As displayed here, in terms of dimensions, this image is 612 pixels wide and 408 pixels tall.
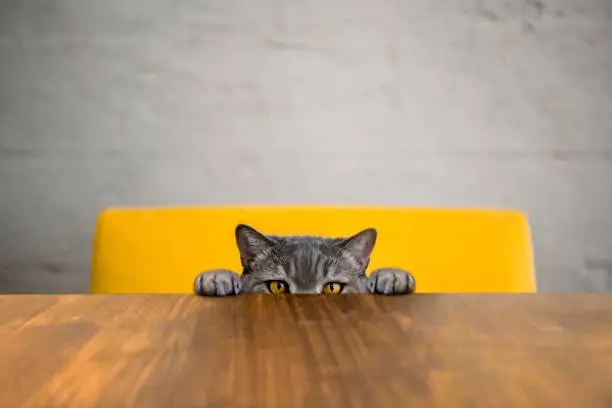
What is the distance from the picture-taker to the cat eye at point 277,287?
1.27 meters

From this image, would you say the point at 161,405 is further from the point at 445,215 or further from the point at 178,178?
the point at 178,178

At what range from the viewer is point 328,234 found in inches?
59.5

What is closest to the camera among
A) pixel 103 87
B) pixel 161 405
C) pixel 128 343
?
pixel 161 405

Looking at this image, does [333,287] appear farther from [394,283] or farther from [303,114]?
[303,114]

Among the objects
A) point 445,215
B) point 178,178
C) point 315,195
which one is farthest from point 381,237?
point 178,178

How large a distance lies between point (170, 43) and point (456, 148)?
2.90 feet

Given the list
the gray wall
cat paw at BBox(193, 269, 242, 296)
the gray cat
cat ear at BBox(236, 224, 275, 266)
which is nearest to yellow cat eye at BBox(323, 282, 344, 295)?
the gray cat

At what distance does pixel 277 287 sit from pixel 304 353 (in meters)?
0.65

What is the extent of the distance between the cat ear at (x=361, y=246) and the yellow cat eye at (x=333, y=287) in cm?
6

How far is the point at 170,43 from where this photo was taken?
211 cm

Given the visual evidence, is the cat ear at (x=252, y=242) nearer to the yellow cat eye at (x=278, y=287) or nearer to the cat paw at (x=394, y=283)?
the yellow cat eye at (x=278, y=287)

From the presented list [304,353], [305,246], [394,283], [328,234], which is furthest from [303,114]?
[304,353]

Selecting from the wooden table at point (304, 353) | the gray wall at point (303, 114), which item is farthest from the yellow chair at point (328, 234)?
the gray wall at point (303, 114)

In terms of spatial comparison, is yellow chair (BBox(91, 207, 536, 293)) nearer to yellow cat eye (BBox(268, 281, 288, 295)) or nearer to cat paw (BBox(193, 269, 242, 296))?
yellow cat eye (BBox(268, 281, 288, 295))
